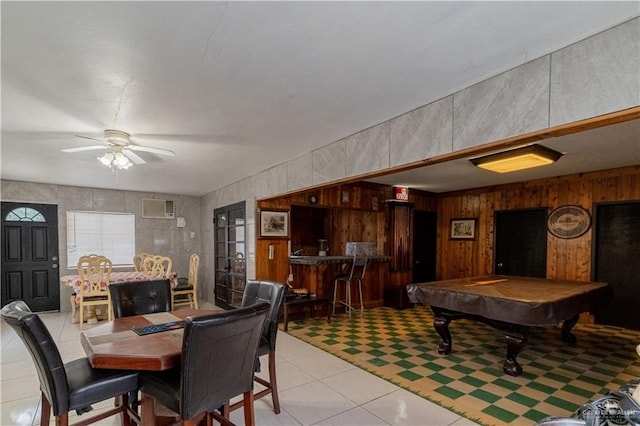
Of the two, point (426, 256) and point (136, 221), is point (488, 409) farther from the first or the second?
point (136, 221)

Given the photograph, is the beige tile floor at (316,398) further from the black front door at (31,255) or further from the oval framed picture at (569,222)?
the oval framed picture at (569,222)

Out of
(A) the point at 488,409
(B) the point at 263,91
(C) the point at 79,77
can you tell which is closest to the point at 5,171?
(C) the point at 79,77

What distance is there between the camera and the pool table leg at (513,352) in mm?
3229

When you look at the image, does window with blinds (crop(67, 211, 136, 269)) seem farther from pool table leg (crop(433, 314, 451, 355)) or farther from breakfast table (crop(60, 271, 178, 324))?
pool table leg (crop(433, 314, 451, 355))

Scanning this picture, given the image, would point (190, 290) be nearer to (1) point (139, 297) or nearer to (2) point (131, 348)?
(1) point (139, 297)

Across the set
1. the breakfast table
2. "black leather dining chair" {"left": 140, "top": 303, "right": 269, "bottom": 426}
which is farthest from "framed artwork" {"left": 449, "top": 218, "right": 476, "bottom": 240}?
"black leather dining chair" {"left": 140, "top": 303, "right": 269, "bottom": 426}

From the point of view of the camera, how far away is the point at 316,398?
9.20ft

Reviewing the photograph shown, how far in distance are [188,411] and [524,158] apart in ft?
12.6

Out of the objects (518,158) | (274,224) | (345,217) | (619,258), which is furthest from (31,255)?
(619,258)

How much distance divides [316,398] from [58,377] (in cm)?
186

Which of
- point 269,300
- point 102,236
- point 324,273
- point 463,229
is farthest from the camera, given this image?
point 463,229

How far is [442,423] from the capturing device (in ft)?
7.93

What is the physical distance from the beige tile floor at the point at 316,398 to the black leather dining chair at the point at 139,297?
0.76 meters

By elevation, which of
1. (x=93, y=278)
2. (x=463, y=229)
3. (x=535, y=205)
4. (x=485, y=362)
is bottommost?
(x=485, y=362)
